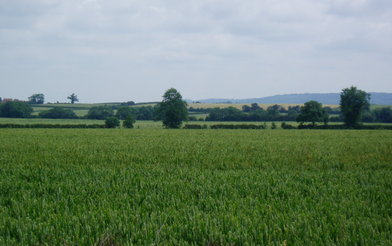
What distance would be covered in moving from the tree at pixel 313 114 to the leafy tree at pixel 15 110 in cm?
8607

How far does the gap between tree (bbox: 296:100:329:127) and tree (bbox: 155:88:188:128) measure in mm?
30103

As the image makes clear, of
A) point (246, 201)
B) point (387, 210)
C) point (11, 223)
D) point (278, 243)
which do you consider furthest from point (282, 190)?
point (11, 223)

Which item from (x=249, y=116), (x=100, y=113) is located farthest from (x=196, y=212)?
(x=100, y=113)

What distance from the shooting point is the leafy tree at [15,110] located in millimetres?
82875

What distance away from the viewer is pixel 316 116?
61.2 metres

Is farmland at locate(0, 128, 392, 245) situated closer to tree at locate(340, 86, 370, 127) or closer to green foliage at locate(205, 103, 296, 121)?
tree at locate(340, 86, 370, 127)

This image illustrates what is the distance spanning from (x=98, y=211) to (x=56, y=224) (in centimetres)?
62

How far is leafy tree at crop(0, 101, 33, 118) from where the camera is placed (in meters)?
82.9

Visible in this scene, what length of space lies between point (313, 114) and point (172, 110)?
35.3m

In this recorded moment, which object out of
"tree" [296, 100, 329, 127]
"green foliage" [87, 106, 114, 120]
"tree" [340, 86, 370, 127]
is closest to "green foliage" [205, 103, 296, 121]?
"tree" [340, 86, 370, 127]

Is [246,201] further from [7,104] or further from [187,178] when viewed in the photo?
[7,104]

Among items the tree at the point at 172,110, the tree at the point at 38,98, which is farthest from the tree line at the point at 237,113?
the tree at the point at 38,98

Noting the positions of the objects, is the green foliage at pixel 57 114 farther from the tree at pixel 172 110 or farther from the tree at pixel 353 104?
the tree at pixel 353 104

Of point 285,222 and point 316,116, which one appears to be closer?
point 285,222
